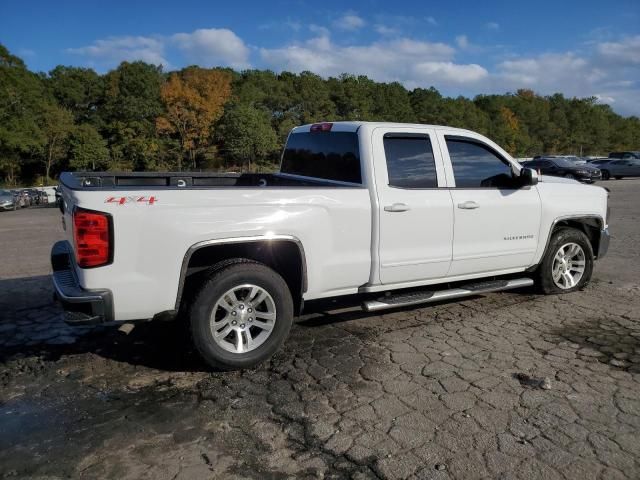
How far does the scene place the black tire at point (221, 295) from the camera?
3.82 m

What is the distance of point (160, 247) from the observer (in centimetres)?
366

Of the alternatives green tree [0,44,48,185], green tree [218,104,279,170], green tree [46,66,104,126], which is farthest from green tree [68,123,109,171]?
green tree [218,104,279,170]

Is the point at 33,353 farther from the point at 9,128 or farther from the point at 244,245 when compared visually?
the point at 9,128

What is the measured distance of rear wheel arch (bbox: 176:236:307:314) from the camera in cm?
386

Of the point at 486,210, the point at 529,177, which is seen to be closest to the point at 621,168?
the point at 529,177

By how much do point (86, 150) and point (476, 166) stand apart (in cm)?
5405

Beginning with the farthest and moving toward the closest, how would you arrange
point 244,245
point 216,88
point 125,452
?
point 216,88
point 244,245
point 125,452

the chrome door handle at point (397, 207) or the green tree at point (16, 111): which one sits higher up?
the green tree at point (16, 111)

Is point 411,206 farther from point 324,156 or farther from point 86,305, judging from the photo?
point 86,305

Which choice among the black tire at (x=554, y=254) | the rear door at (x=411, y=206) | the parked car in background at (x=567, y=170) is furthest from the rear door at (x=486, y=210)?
the parked car in background at (x=567, y=170)

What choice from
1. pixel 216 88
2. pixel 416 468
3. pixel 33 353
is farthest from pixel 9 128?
pixel 416 468

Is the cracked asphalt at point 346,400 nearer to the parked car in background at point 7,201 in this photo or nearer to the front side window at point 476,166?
the front side window at point 476,166

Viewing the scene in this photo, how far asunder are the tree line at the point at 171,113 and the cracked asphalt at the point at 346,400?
1775 inches

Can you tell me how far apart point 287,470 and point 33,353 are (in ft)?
9.23
